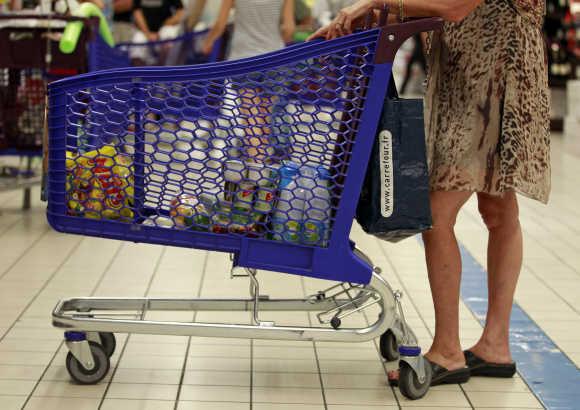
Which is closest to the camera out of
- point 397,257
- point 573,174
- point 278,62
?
point 278,62

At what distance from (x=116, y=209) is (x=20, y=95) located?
299 cm

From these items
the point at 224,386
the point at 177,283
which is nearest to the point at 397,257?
the point at 177,283

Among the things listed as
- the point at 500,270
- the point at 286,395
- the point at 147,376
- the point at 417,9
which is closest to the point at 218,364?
the point at 147,376

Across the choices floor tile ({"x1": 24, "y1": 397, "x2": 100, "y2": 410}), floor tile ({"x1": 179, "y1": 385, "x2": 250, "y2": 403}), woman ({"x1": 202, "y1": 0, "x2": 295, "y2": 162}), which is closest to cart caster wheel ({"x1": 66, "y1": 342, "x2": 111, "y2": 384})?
floor tile ({"x1": 24, "y1": 397, "x2": 100, "y2": 410})

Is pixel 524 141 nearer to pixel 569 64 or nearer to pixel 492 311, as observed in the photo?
pixel 492 311

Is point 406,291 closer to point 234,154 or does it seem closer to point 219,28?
point 234,154

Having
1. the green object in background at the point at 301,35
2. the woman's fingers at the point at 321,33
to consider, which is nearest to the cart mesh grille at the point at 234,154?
the woman's fingers at the point at 321,33

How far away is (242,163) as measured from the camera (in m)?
3.01

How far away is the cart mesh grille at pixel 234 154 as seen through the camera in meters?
2.97

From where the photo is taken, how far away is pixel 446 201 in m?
3.33

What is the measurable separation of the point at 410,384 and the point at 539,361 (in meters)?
0.66

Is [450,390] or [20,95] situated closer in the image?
[450,390]

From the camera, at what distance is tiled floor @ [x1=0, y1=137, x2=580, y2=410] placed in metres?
3.23

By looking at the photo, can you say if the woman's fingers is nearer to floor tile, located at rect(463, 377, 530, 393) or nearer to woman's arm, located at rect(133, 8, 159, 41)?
floor tile, located at rect(463, 377, 530, 393)
